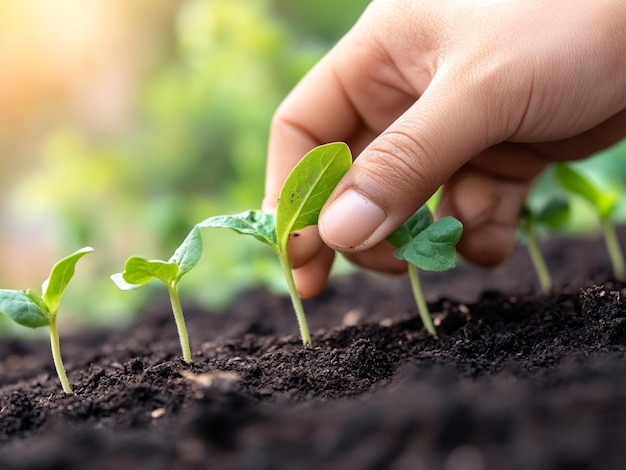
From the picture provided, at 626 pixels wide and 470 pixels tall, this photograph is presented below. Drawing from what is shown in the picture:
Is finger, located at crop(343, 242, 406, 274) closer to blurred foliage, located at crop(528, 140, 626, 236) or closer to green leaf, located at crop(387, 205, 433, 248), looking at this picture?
green leaf, located at crop(387, 205, 433, 248)

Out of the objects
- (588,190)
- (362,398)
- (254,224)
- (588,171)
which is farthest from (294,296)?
(588,171)

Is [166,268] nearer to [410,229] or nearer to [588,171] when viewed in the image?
[410,229]

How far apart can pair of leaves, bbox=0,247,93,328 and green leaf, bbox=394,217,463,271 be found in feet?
2.47

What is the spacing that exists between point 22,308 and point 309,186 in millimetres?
687

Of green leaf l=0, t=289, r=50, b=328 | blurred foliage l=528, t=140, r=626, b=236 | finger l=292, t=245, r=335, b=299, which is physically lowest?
green leaf l=0, t=289, r=50, b=328

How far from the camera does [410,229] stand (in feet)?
5.82

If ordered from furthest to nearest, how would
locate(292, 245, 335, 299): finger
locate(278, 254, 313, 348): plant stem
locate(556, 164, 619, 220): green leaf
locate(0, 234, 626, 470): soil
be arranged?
locate(556, 164, 619, 220): green leaf → locate(292, 245, 335, 299): finger → locate(278, 254, 313, 348): plant stem → locate(0, 234, 626, 470): soil

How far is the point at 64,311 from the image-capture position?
155 inches

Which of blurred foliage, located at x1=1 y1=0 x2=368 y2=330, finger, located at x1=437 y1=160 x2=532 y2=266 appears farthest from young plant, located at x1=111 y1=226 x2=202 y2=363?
finger, located at x1=437 y1=160 x2=532 y2=266

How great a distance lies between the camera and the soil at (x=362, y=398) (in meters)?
0.88

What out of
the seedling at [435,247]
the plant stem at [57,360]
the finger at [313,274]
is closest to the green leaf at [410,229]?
the seedling at [435,247]

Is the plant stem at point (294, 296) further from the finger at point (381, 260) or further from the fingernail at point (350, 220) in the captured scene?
the finger at point (381, 260)

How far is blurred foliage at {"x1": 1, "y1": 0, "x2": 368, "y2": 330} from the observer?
3766mm

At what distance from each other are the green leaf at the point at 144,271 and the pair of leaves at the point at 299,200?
129mm
